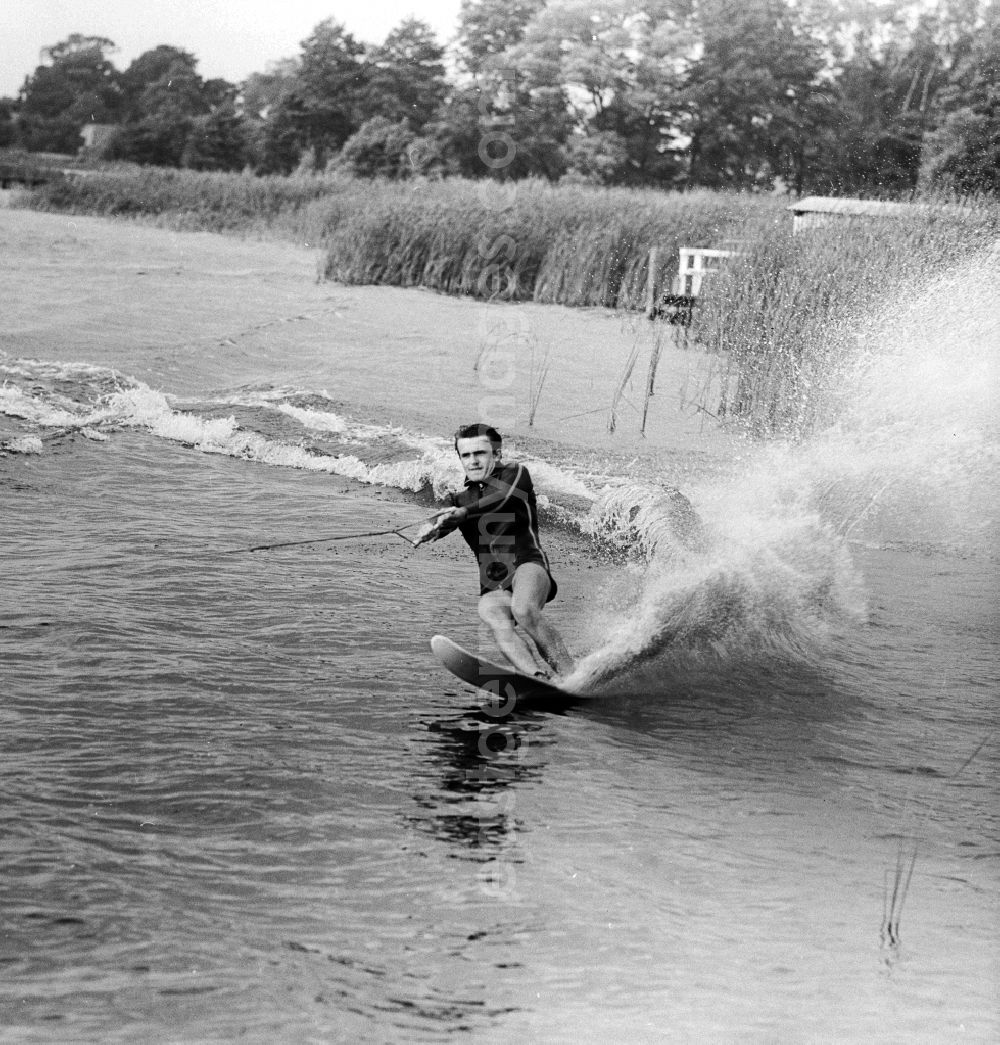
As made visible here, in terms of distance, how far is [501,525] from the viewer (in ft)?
21.2

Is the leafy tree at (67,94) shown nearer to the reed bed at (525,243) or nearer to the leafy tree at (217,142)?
the leafy tree at (217,142)

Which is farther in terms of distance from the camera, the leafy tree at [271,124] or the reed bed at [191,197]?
the leafy tree at [271,124]

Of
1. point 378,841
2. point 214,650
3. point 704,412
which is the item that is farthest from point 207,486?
point 378,841

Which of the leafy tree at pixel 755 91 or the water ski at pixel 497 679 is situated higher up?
the leafy tree at pixel 755 91

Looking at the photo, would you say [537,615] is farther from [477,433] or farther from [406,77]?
[406,77]

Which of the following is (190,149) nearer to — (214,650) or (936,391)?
(936,391)

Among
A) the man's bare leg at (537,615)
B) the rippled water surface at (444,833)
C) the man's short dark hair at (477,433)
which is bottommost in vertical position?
the rippled water surface at (444,833)

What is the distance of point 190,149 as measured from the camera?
46.3m

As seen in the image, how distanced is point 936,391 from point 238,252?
71.8 ft

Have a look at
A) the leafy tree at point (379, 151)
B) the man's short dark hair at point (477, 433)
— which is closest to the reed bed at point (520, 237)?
the man's short dark hair at point (477, 433)

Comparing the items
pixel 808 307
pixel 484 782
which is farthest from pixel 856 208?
pixel 484 782

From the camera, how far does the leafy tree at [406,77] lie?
38.6 meters

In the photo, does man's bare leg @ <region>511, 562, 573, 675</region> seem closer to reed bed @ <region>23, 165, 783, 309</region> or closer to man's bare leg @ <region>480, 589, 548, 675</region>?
man's bare leg @ <region>480, 589, 548, 675</region>

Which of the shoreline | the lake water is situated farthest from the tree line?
the lake water
